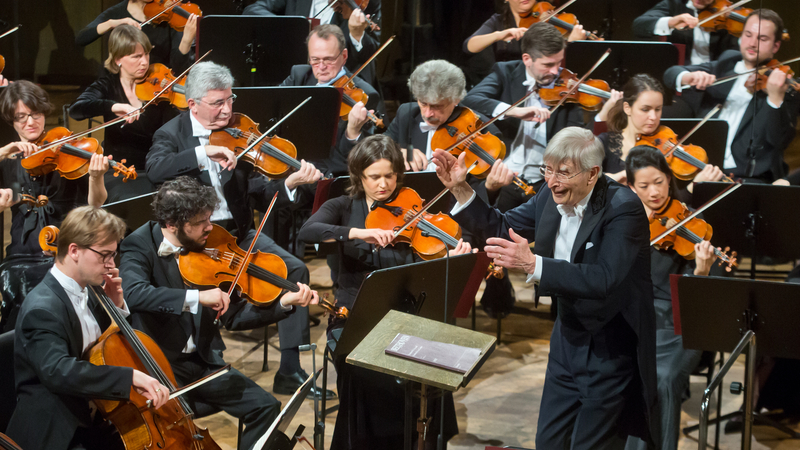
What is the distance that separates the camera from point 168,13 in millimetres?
4430

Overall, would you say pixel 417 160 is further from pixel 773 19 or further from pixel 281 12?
pixel 773 19

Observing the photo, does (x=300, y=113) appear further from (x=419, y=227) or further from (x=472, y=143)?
(x=419, y=227)

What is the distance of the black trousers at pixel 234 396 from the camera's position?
276cm

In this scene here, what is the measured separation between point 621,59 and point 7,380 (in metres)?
3.22

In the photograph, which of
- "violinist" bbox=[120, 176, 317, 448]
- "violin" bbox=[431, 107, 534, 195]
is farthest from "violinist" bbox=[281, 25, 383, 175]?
"violinist" bbox=[120, 176, 317, 448]

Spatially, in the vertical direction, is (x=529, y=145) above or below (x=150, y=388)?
above

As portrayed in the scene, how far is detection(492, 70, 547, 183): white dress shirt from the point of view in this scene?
4.10 metres

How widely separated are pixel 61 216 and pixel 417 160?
→ 1585 millimetres

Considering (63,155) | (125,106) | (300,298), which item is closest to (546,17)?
(125,106)

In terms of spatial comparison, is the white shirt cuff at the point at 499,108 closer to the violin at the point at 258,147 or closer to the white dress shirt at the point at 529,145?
the white dress shirt at the point at 529,145

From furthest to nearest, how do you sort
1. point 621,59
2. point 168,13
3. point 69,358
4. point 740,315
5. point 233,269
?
point 168,13
point 621,59
point 233,269
point 740,315
point 69,358

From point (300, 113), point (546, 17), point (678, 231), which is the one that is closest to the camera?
point (678, 231)

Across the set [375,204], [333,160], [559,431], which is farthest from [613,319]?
[333,160]

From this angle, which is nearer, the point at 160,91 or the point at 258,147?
the point at 258,147
